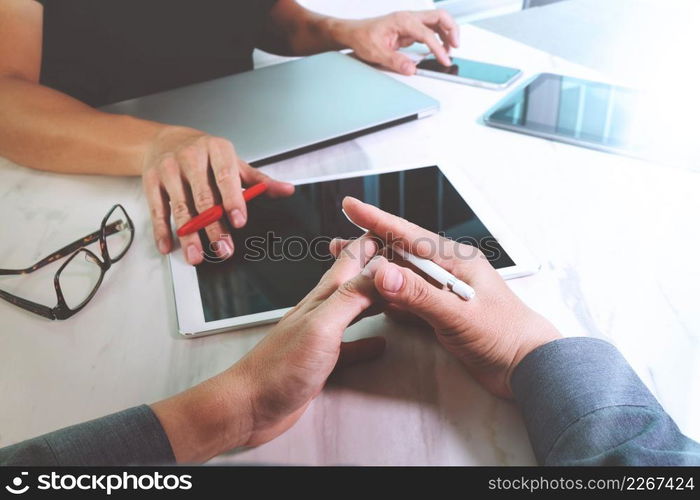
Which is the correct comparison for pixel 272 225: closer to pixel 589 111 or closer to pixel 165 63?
pixel 589 111

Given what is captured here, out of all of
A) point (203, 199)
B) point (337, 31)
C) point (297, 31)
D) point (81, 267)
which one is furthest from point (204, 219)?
point (297, 31)

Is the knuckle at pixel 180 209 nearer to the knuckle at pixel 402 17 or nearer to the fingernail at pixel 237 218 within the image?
the fingernail at pixel 237 218

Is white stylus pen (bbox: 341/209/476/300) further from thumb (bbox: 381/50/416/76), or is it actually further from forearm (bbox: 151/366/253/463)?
thumb (bbox: 381/50/416/76)

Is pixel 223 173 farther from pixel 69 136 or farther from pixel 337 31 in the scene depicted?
pixel 337 31

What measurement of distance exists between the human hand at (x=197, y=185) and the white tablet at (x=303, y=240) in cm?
2

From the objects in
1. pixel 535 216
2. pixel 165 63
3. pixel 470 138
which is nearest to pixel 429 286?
pixel 535 216

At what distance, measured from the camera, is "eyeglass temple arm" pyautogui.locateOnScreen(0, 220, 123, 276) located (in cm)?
56

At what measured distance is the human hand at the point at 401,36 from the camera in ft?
3.01

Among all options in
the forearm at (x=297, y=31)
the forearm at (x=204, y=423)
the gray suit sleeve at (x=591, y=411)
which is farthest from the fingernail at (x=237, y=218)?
the forearm at (x=297, y=31)

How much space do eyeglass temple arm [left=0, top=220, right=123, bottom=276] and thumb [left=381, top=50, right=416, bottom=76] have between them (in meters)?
0.53

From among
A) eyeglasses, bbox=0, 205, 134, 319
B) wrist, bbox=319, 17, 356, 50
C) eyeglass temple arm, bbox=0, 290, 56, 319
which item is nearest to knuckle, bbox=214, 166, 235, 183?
eyeglasses, bbox=0, 205, 134, 319

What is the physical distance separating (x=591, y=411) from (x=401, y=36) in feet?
2.51

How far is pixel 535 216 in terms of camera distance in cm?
60

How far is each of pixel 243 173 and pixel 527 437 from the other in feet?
1.38
